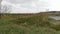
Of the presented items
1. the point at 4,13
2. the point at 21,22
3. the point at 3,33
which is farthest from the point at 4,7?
the point at 3,33

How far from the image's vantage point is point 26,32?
7.24 metres

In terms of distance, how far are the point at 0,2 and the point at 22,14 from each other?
1.69 meters

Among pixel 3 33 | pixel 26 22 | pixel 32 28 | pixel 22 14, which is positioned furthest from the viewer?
pixel 22 14

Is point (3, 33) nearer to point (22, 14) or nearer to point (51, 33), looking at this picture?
point (51, 33)

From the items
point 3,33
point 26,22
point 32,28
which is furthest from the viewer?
point 26,22

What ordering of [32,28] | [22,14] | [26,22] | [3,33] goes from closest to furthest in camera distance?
[3,33] → [32,28] → [26,22] → [22,14]

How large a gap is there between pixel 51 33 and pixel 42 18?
7.06ft

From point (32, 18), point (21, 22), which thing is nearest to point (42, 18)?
point (32, 18)

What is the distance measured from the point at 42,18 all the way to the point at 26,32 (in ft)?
7.95

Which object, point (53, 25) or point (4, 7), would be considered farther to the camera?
point (4, 7)

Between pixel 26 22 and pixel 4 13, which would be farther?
pixel 4 13

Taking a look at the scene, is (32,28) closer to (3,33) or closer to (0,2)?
(3,33)

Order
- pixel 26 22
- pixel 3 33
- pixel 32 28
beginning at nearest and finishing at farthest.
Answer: pixel 3 33, pixel 32 28, pixel 26 22

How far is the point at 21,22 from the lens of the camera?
9.15 m
